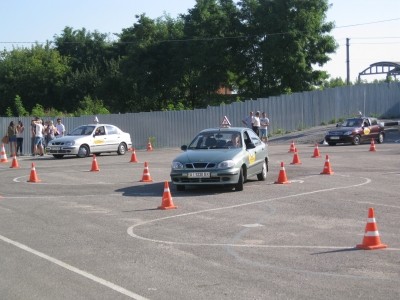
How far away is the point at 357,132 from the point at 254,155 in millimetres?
18685

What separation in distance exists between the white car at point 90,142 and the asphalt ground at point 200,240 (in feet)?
34.4

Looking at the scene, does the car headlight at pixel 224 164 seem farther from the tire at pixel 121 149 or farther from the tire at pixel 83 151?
the tire at pixel 121 149

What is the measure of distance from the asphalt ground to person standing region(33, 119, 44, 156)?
502 inches

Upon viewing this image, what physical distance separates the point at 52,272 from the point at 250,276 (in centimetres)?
240

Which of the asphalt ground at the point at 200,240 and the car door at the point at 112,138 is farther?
the car door at the point at 112,138

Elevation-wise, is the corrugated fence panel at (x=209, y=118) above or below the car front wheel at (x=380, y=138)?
above

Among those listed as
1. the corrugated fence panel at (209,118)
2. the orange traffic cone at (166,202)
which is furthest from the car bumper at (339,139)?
the orange traffic cone at (166,202)

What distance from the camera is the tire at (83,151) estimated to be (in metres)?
32.3

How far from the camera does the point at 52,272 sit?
31.0 feet

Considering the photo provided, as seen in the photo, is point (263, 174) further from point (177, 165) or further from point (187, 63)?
point (187, 63)

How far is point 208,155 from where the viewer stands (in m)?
18.0

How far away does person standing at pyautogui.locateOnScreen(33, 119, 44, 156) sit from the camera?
112ft

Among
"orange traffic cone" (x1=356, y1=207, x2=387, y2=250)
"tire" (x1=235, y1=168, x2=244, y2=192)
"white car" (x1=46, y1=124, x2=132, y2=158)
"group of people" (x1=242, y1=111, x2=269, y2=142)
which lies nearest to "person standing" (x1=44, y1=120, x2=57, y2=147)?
"white car" (x1=46, y1=124, x2=132, y2=158)

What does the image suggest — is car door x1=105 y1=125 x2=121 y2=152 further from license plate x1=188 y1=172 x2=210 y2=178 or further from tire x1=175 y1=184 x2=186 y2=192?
license plate x1=188 y1=172 x2=210 y2=178
